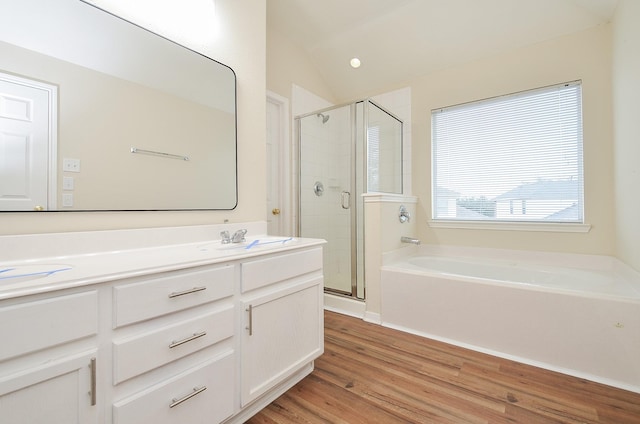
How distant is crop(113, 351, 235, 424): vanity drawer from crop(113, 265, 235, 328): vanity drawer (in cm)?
25

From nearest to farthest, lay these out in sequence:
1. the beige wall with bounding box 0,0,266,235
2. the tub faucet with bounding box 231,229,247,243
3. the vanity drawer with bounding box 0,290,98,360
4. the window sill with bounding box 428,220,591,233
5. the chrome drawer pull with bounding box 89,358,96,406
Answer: the vanity drawer with bounding box 0,290,98,360, the chrome drawer pull with bounding box 89,358,96,406, the tub faucet with bounding box 231,229,247,243, the beige wall with bounding box 0,0,266,235, the window sill with bounding box 428,220,591,233

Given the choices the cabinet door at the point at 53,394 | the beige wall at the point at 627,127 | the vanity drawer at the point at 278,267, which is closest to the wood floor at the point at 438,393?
the vanity drawer at the point at 278,267

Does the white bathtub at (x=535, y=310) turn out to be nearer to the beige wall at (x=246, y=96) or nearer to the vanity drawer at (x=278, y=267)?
the vanity drawer at (x=278, y=267)

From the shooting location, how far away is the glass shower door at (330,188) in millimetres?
2801

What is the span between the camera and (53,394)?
0.76 metres

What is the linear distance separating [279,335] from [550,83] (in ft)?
10.0

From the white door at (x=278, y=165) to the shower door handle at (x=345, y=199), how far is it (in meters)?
0.57

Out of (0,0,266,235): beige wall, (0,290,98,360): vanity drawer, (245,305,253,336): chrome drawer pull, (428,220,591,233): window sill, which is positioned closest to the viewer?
(0,290,98,360): vanity drawer

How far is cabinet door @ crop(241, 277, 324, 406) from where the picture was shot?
125 centimetres

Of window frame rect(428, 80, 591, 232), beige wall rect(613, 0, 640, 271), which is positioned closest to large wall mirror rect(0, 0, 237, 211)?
window frame rect(428, 80, 591, 232)

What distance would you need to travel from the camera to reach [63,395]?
778 mm

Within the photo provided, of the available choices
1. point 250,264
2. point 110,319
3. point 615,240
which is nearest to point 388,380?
point 250,264

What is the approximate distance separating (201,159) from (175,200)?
0.29 meters

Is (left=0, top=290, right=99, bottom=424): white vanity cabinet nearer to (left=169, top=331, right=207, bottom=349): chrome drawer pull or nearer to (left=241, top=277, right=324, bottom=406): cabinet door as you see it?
(left=169, top=331, right=207, bottom=349): chrome drawer pull
